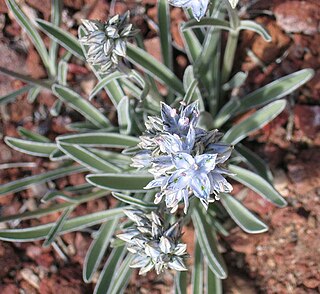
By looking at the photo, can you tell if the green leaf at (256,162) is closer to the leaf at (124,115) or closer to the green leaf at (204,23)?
the leaf at (124,115)

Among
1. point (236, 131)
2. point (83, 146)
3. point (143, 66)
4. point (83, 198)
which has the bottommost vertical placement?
point (83, 198)

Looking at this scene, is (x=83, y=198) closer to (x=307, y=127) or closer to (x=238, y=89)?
(x=238, y=89)

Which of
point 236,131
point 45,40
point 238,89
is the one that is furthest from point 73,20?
point 236,131

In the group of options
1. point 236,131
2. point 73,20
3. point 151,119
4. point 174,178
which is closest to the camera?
point 174,178

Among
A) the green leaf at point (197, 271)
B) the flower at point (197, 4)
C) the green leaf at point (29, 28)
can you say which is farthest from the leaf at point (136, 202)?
the green leaf at point (29, 28)

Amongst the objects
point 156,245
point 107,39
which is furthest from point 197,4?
point 156,245

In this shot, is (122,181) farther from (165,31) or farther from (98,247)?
(165,31)

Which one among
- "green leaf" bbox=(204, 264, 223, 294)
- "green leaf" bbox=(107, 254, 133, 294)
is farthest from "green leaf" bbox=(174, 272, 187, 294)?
"green leaf" bbox=(107, 254, 133, 294)
